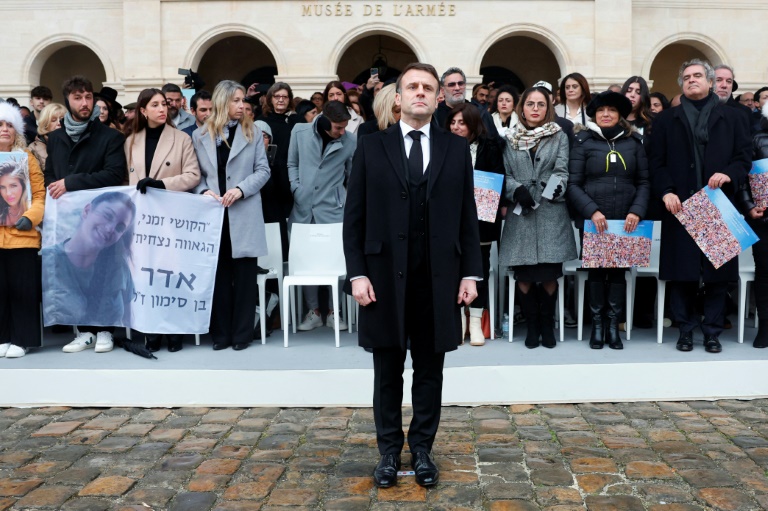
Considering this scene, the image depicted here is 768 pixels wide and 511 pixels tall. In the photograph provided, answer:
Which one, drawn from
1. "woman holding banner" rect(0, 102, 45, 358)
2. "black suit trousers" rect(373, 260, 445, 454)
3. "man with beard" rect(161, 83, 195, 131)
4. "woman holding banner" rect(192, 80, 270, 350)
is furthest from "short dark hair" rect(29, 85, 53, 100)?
"black suit trousers" rect(373, 260, 445, 454)

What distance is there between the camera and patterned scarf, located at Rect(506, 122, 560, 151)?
6812 millimetres

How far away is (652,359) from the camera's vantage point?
6.46m

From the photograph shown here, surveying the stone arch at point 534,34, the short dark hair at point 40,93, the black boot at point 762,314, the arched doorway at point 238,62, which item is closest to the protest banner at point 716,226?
the black boot at point 762,314

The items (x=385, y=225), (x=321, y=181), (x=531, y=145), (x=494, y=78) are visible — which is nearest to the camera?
(x=385, y=225)

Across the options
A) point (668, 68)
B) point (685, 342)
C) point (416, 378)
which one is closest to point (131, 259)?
point (416, 378)

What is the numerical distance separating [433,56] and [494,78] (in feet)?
17.6

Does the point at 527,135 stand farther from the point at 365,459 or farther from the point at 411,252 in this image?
the point at 365,459

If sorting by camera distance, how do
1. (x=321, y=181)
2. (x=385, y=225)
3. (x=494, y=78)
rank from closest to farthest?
(x=385, y=225) < (x=321, y=181) < (x=494, y=78)

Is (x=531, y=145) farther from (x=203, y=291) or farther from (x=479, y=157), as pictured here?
(x=203, y=291)

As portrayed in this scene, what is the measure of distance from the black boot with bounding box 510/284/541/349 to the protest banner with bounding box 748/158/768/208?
201cm

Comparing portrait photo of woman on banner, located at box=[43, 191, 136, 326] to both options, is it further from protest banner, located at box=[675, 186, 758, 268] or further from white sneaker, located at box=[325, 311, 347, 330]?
protest banner, located at box=[675, 186, 758, 268]

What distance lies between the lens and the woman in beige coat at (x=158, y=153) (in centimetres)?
688

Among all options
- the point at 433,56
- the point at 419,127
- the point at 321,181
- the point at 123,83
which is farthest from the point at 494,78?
the point at 419,127

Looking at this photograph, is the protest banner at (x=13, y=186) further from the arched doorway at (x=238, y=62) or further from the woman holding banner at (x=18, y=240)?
the arched doorway at (x=238, y=62)
